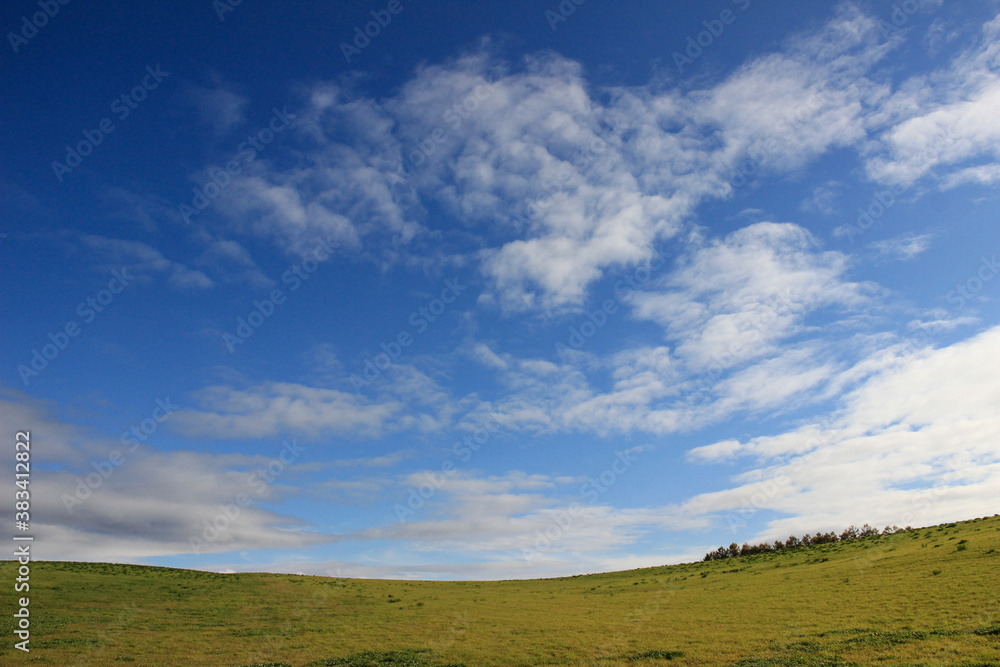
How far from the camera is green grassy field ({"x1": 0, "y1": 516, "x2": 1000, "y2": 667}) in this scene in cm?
2525

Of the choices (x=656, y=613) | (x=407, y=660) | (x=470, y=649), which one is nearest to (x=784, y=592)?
(x=656, y=613)

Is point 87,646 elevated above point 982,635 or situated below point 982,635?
above

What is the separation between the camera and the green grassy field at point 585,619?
25.3 metres

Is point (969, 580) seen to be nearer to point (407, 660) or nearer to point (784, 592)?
point (784, 592)

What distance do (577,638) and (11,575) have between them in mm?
63954

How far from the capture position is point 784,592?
42938mm

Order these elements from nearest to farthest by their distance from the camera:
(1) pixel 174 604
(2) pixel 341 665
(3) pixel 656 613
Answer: (2) pixel 341 665
(3) pixel 656 613
(1) pixel 174 604

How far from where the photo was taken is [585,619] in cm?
4009

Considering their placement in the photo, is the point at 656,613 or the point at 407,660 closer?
the point at 407,660

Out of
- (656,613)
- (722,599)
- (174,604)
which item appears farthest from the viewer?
(174,604)

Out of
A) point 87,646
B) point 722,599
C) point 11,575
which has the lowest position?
point 722,599

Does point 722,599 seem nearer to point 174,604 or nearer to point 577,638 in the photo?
point 577,638

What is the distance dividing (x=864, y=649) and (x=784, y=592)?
74.5 feet

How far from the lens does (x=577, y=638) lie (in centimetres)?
3212
